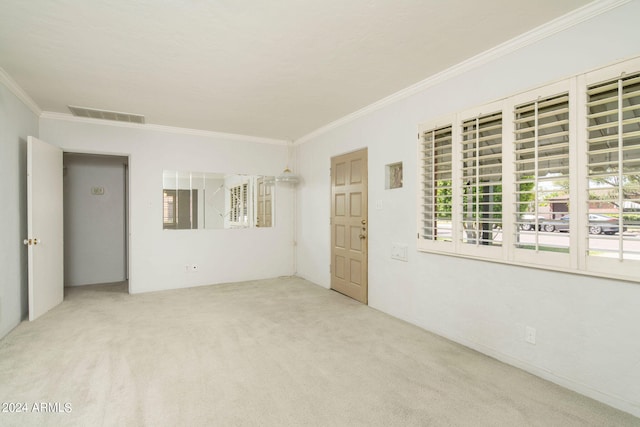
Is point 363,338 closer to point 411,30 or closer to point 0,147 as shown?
point 411,30

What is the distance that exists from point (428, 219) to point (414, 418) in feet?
6.26

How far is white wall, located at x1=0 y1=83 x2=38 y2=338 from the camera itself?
124 inches

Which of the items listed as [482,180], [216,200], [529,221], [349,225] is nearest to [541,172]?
[529,221]

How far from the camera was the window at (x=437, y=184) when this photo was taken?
3.10m

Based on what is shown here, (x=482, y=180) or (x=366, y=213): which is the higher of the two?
(x=482, y=180)

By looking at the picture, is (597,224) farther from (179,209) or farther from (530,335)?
(179,209)

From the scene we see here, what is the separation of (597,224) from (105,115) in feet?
18.4

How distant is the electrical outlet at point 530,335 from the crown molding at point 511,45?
7.42 ft

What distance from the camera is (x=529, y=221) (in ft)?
8.04

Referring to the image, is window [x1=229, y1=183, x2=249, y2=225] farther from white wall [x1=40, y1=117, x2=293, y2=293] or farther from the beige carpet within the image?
the beige carpet

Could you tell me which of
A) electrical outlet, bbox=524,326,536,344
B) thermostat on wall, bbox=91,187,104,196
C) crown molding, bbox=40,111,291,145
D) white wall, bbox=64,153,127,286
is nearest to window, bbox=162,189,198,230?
crown molding, bbox=40,111,291,145

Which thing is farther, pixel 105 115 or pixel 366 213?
pixel 105 115

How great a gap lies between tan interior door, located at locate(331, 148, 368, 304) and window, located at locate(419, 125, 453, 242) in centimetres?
104

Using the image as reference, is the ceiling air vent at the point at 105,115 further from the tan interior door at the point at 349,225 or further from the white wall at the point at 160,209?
the tan interior door at the point at 349,225
